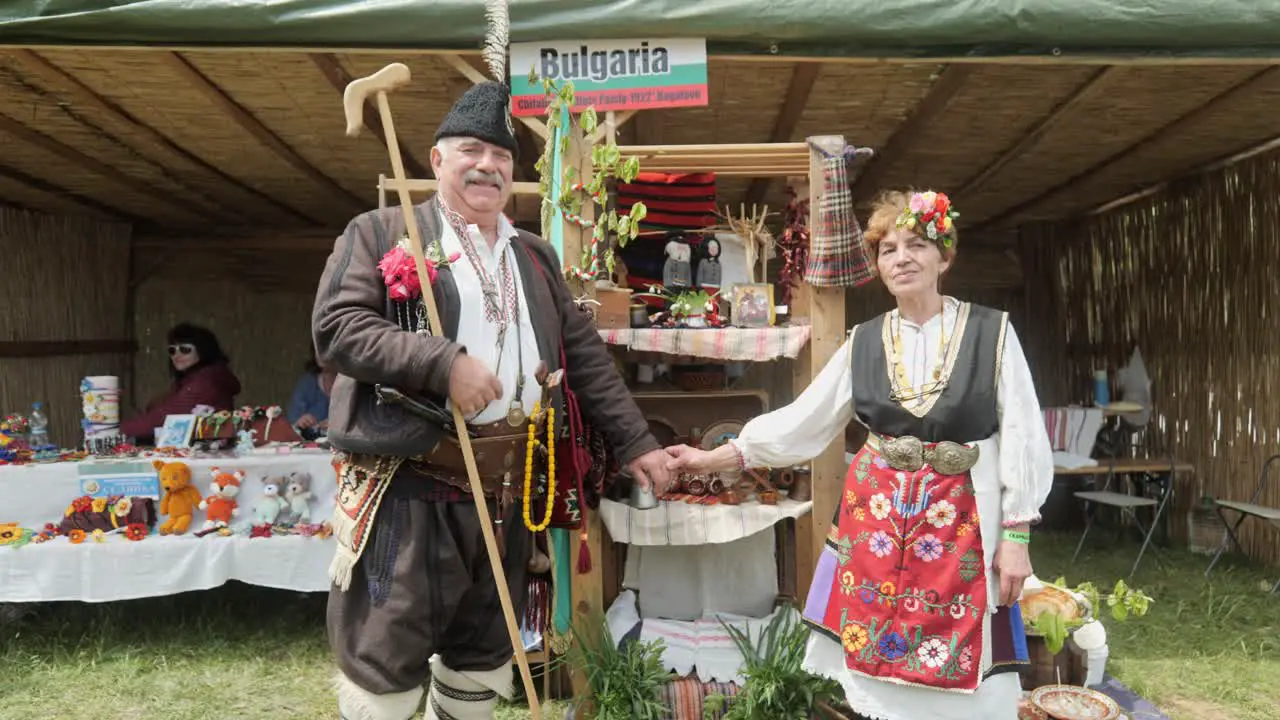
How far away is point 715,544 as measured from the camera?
10.6 feet

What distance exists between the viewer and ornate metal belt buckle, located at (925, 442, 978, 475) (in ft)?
7.23

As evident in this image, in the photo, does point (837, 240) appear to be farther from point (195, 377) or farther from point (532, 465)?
point (195, 377)

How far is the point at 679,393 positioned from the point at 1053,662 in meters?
1.84

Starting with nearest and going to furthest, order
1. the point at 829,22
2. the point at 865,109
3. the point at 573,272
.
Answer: the point at 573,272 < the point at 829,22 < the point at 865,109

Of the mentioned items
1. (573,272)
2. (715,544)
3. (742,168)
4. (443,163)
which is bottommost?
(715,544)

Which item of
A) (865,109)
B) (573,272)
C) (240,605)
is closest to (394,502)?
(573,272)

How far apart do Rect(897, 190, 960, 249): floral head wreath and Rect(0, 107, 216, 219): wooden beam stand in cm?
466

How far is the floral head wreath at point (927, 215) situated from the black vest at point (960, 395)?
0.25 m

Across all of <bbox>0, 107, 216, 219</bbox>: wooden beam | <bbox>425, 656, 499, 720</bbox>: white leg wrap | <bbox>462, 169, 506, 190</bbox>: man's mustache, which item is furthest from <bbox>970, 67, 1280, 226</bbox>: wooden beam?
<bbox>0, 107, 216, 219</bbox>: wooden beam

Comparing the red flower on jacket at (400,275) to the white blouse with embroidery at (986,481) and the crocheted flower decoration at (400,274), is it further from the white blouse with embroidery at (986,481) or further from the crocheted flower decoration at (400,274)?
the white blouse with embroidery at (986,481)

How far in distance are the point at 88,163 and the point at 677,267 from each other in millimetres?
4240

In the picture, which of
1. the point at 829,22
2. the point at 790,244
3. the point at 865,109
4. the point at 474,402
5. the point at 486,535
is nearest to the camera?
the point at 474,402

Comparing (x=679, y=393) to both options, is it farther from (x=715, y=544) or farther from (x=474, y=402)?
(x=474, y=402)

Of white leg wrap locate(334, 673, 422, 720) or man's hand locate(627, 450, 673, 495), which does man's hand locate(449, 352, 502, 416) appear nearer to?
man's hand locate(627, 450, 673, 495)
